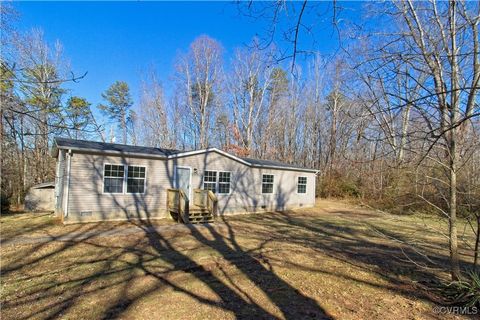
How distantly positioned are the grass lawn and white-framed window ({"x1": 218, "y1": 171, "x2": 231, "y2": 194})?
475 centimetres

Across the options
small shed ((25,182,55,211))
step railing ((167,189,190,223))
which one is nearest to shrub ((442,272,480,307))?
step railing ((167,189,190,223))

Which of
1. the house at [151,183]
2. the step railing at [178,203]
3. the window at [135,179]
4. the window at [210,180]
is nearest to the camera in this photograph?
the house at [151,183]

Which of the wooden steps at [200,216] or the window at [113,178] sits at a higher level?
the window at [113,178]

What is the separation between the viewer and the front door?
40.5ft

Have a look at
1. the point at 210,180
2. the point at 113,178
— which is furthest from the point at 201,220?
the point at 113,178

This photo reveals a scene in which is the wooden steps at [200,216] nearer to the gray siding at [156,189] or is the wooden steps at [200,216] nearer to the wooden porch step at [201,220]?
the wooden porch step at [201,220]

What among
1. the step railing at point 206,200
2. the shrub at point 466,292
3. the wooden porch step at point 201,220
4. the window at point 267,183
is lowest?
the wooden porch step at point 201,220

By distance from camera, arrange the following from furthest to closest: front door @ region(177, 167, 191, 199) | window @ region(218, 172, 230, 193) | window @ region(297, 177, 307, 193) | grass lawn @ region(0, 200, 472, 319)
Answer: window @ region(297, 177, 307, 193) < window @ region(218, 172, 230, 193) < front door @ region(177, 167, 191, 199) < grass lawn @ region(0, 200, 472, 319)

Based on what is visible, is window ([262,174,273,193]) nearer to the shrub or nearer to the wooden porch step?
the wooden porch step

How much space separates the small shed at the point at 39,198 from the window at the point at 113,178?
18.9 feet

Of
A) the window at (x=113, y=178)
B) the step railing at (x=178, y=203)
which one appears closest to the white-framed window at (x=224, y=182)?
the step railing at (x=178, y=203)

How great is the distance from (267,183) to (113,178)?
8.10 meters

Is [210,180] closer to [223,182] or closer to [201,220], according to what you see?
[223,182]

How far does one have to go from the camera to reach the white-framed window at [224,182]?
13702mm
